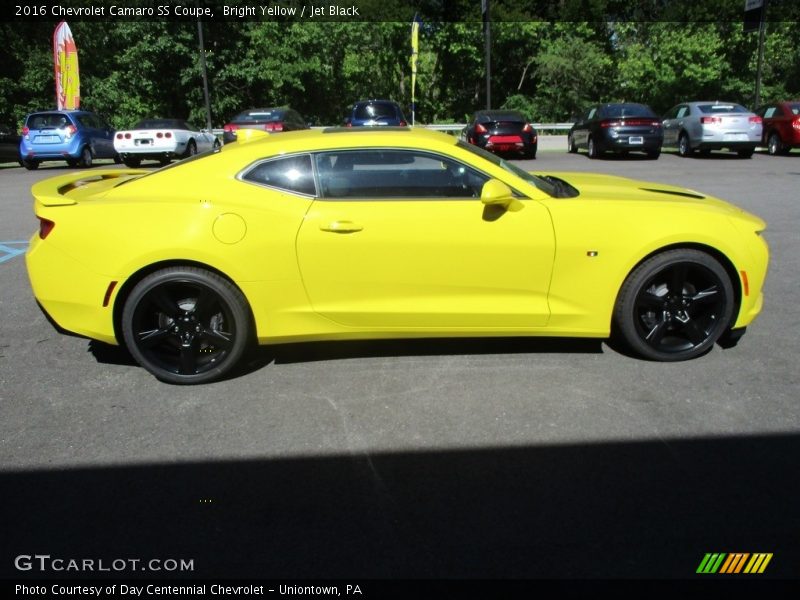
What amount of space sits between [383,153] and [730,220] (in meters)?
2.10

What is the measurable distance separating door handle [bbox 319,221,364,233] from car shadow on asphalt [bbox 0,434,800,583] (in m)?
1.21

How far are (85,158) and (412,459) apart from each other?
19.3m

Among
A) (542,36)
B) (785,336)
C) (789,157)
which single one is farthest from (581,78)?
(785,336)

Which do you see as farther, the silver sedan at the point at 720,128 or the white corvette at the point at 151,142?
the silver sedan at the point at 720,128

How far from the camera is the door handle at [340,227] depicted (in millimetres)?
3834

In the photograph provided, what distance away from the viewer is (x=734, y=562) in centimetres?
241

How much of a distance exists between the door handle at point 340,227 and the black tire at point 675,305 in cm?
161

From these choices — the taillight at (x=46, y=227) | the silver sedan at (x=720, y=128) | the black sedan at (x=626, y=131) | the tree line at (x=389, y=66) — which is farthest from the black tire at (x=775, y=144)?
the taillight at (x=46, y=227)

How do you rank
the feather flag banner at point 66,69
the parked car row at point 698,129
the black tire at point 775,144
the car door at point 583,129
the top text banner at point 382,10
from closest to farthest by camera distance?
the parked car row at point 698,129
the black tire at point 775,144
the car door at point 583,129
the feather flag banner at point 66,69
the top text banner at point 382,10

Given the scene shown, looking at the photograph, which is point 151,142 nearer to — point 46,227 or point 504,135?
point 504,135

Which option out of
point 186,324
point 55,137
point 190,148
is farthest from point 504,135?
point 186,324

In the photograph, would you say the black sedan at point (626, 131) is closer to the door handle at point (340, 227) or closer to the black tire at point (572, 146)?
the black tire at point (572, 146)

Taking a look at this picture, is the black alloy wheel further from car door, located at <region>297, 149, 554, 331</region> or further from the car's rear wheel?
car door, located at <region>297, 149, 554, 331</region>

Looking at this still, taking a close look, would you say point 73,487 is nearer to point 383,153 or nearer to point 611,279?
point 383,153
